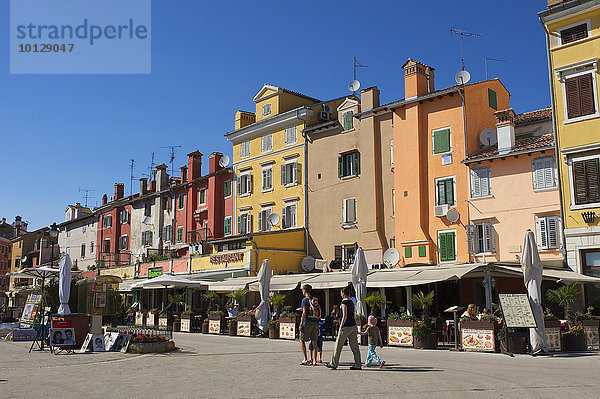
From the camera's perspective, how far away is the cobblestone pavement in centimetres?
948

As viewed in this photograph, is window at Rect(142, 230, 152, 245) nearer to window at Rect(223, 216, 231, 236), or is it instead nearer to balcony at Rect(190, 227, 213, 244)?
balcony at Rect(190, 227, 213, 244)

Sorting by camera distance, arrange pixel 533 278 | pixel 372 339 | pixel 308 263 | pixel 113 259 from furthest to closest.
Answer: pixel 113 259
pixel 308 263
pixel 533 278
pixel 372 339

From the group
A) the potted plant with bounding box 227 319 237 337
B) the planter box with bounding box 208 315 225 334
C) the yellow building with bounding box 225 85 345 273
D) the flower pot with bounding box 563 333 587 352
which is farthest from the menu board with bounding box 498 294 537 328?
the yellow building with bounding box 225 85 345 273

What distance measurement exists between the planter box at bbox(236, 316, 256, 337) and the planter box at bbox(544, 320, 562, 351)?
12017 mm

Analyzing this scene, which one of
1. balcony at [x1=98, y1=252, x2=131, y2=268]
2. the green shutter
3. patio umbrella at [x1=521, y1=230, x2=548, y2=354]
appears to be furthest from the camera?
→ balcony at [x1=98, y1=252, x2=131, y2=268]

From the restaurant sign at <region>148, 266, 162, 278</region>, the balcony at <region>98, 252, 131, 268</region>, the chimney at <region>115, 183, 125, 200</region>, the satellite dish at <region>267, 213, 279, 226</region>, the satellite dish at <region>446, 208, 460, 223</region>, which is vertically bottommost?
the restaurant sign at <region>148, 266, 162, 278</region>


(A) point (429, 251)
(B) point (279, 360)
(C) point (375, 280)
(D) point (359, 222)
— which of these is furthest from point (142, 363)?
(D) point (359, 222)

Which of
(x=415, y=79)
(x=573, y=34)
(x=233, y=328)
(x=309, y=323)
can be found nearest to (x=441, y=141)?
(x=415, y=79)

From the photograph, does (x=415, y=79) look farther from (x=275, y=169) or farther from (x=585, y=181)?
(x=275, y=169)

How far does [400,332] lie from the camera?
63.0ft

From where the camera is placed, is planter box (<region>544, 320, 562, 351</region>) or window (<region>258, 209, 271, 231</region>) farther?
window (<region>258, 209, 271, 231</region>)

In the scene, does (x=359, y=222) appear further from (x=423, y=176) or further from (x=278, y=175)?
(x=278, y=175)

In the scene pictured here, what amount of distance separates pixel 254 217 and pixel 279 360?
23.7 meters

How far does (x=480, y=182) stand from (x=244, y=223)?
1713 cm
